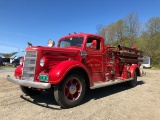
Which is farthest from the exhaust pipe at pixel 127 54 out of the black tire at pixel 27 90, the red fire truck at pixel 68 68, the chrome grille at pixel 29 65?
the chrome grille at pixel 29 65

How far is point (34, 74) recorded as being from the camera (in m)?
5.47

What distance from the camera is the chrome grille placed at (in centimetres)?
552

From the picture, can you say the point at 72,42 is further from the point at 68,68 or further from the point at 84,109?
the point at 84,109

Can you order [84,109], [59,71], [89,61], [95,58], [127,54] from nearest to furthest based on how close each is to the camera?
[59,71] → [84,109] → [89,61] → [95,58] → [127,54]

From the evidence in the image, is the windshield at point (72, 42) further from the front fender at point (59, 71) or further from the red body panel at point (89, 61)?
the front fender at point (59, 71)

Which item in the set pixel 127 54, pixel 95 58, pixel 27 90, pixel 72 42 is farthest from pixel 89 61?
pixel 127 54

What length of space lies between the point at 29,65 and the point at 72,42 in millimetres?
2089

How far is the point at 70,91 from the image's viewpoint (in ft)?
18.5

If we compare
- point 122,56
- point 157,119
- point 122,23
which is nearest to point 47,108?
point 157,119

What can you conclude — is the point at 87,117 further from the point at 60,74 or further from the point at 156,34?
the point at 156,34

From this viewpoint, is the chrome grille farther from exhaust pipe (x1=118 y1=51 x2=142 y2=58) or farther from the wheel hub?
exhaust pipe (x1=118 y1=51 x2=142 y2=58)

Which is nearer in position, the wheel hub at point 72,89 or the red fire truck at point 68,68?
the red fire truck at point 68,68

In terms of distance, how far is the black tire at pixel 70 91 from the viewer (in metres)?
Result: 5.27

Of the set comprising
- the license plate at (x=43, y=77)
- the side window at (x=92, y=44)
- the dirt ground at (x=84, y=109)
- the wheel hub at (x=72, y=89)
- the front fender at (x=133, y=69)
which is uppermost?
the side window at (x=92, y=44)
